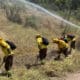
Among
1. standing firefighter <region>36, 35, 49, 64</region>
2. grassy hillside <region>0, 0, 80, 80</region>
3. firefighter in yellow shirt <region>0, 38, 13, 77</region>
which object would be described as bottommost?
grassy hillside <region>0, 0, 80, 80</region>

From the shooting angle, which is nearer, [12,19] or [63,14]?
[12,19]

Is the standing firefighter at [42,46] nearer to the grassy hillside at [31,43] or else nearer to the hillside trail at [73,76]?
the grassy hillside at [31,43]

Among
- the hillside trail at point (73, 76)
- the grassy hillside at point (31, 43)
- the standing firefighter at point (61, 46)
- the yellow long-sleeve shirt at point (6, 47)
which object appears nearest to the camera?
the yellow long-sleeve shirt at point (6, 47)

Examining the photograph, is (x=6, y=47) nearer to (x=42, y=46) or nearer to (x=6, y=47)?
(x=6, y=47)

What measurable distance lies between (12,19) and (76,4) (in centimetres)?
819

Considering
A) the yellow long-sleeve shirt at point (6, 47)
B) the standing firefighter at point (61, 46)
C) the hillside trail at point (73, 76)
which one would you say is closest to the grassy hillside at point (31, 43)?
the hillside trail at point (73, 76)

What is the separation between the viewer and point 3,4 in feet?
71.2

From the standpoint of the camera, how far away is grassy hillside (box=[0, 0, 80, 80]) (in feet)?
44.2

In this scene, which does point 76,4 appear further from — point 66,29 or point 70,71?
point 70,71

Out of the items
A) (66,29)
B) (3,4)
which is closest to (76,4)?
(66,29)

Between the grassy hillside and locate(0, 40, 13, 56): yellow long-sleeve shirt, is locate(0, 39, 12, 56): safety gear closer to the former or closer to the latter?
locate(0, 40, 13, 56): yellow long-sleeve shirt

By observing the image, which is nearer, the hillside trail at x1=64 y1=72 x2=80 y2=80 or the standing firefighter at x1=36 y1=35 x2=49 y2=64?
the hillside trail at x1=64 y1=72 x2=80 y2=80

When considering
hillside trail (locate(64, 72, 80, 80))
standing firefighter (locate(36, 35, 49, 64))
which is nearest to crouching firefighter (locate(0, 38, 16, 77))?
hillside trail (locate(64, 72, 80, 80))

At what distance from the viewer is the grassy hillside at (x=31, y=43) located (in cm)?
1346
